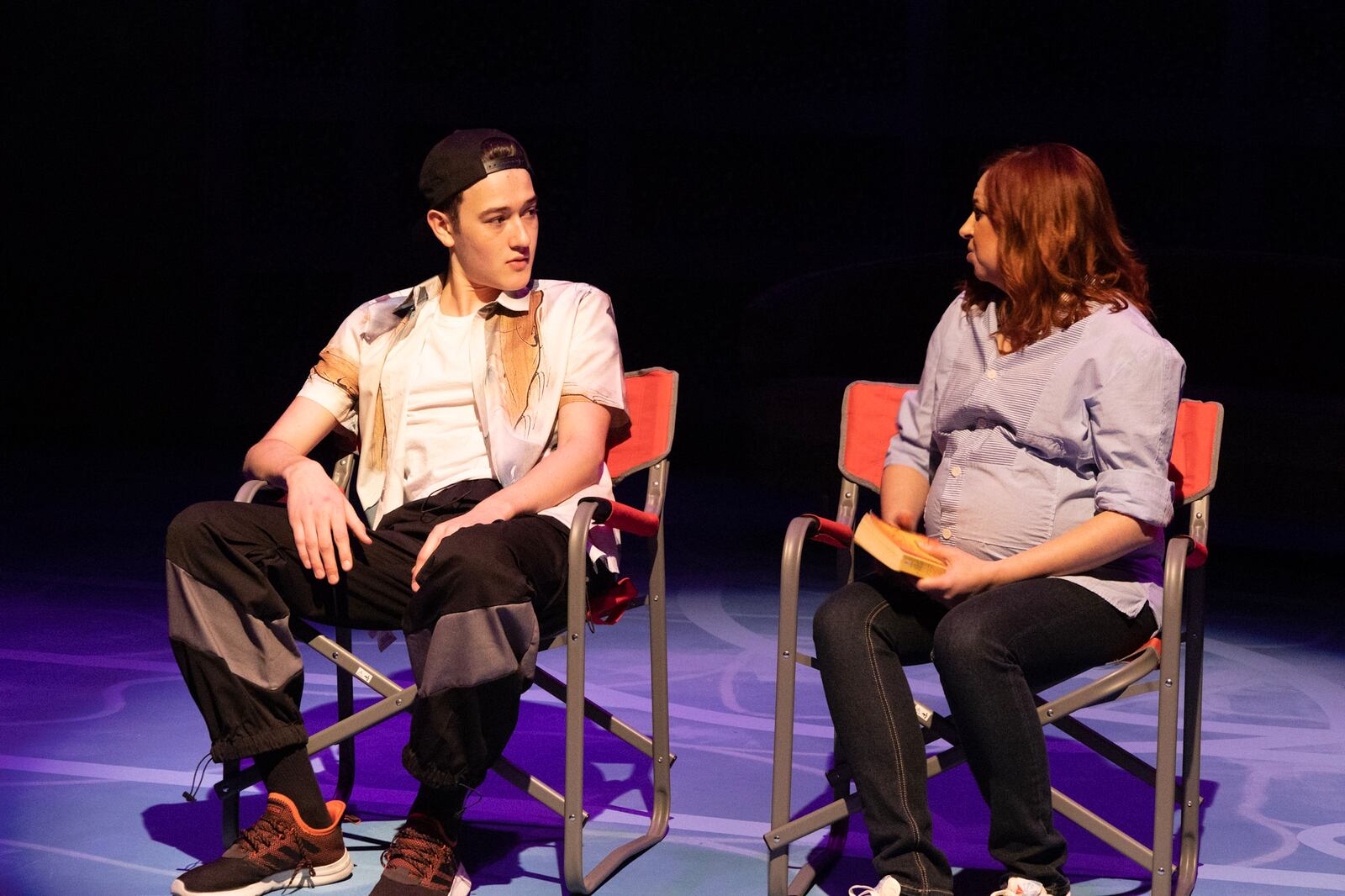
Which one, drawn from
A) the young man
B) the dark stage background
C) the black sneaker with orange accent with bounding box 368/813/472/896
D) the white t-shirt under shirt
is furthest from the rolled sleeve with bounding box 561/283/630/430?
the dark stage background

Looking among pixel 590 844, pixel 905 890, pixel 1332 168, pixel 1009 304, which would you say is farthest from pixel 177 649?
pixel 1332 168

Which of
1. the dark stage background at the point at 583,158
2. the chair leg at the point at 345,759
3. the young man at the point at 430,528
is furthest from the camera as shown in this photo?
the dark stage background at the point at 583,158

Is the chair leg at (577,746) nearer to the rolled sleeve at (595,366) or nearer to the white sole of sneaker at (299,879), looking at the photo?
the white sole of sneaker at (299,879)

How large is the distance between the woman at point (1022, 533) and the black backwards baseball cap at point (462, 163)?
0.78 metres

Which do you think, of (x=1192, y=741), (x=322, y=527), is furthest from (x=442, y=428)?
(x=1192, y=741)

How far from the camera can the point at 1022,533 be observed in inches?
91.4

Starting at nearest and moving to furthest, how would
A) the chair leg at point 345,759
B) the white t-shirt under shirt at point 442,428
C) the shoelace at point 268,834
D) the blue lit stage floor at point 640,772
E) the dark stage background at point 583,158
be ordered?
the shoelace at point 268,834
the blue lit stage floor at point 640,772
the white t-shirt under shirt at point 442,428
the chair leg at point 345,759
the dark stage background at point 583,158

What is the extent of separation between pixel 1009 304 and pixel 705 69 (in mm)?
5171

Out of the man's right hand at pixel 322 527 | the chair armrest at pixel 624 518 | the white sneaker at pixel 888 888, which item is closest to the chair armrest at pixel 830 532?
the chair armrest at pixel 624 518

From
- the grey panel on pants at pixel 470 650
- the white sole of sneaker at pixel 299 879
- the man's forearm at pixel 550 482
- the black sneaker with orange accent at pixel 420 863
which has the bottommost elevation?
the white sole of sneaker at pixel 299 879

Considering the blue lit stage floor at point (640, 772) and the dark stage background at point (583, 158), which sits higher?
the dark stage background at point (583, 158)

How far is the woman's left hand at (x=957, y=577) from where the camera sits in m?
2.21

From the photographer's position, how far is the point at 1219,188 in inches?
267

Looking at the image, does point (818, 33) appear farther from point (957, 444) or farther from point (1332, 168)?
point (957, 444)
